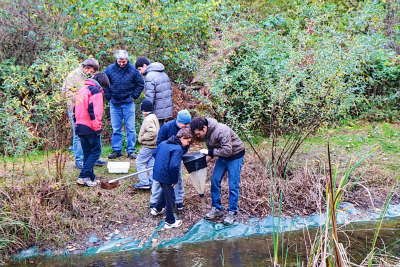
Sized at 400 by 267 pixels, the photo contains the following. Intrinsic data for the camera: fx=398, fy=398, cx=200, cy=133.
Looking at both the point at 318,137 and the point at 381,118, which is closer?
the point at 318,137

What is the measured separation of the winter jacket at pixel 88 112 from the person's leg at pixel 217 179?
5.81 feet

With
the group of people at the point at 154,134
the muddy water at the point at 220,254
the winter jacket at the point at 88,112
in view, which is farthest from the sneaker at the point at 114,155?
the muddy water at the point at 220,254

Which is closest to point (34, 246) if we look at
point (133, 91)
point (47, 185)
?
point (47, 185)

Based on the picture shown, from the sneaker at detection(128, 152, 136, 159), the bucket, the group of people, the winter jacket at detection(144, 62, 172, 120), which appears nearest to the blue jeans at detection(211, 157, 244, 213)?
the group of people

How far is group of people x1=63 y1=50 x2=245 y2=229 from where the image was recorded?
5.12 meters

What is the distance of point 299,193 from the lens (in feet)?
20.7

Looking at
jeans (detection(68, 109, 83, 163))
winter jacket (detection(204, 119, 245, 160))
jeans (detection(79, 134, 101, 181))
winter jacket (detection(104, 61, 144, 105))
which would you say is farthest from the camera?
winter jacket (detection(104, 61, 144, 105))

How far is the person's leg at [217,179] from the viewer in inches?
218

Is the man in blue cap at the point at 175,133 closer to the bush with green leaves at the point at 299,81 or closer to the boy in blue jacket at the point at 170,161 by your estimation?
the boy in blue jacket at the point at 170,161

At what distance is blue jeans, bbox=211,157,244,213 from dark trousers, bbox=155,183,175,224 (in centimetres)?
65

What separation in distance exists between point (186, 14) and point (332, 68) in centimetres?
381

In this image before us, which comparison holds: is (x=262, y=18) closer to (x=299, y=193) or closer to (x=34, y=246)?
(x=299, y=193)

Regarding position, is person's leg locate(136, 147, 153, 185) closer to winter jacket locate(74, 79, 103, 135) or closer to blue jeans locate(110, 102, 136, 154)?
winter jacket locate(74, 79, 103, 135)

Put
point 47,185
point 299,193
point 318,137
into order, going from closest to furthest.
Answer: point 47,185
point 299,193
point 318,137
